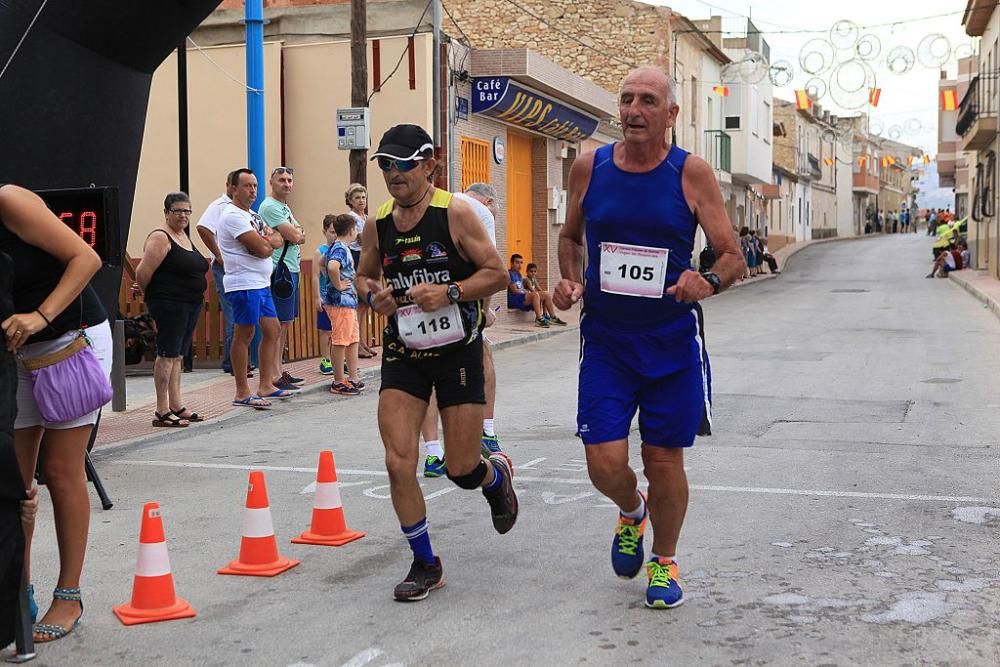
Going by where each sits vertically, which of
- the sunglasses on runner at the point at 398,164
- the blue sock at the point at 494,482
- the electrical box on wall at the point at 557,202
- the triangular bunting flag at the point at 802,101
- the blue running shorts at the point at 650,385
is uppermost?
the triangular bunting flag at the point at 802,101

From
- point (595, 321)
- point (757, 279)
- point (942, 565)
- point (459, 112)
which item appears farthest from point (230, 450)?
point (757, 279)

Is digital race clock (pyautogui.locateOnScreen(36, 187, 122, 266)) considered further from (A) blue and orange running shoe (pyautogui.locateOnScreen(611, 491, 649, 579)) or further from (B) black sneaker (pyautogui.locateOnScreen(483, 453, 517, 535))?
(A) blue and orange running shoe (pyautogui.locateOnScreen(611, 491, 649, 579))

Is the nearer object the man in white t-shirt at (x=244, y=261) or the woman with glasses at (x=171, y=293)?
the woman with glasses at (x=171, y=293)

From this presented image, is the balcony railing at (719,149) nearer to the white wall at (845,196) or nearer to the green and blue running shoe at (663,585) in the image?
the green and blue running shoe at (663,585)

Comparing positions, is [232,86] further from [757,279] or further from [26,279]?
[757,279]

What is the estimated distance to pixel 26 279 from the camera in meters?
4.20

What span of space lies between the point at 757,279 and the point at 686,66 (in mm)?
7341

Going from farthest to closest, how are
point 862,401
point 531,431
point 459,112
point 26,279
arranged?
point 459,112
point 862,401
point 531,431
point 26,279

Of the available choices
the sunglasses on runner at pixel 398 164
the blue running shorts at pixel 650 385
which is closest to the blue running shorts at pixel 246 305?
the sunglasses on runner at pixel 398 164

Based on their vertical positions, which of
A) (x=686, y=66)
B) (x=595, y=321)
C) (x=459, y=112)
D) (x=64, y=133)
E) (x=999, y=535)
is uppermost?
(x=686, y=66)

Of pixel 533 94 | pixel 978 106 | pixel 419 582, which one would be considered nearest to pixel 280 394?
pixel 419 582

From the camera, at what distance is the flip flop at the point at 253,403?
10.7 metres

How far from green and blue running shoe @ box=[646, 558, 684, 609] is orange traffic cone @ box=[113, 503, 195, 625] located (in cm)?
174

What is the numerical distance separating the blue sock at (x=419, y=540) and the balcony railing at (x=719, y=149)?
40.8 metres
